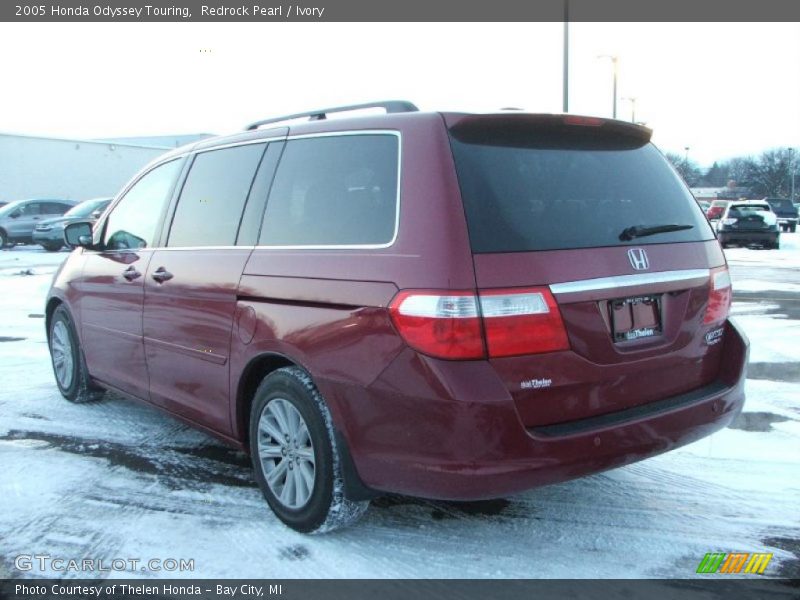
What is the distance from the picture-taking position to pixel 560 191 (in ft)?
10.0

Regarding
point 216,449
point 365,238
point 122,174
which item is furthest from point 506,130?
point 122,174

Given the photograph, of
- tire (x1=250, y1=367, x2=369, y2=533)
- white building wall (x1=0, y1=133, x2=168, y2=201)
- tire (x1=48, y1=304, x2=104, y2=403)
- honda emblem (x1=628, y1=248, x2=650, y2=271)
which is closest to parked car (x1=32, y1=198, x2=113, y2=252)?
white building wall (x1=0, y1=133, x2=168, y2=201)

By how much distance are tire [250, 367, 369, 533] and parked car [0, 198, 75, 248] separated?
963 inches

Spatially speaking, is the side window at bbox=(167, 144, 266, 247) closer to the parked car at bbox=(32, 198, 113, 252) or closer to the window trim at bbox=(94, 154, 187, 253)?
the window trim at bbox=(94, 154, 187, 253)

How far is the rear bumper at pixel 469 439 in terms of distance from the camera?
268cm

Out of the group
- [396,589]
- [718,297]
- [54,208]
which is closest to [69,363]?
[396,589]

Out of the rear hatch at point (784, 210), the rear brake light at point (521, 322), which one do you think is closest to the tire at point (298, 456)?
the rear brake light at point (521, 322)

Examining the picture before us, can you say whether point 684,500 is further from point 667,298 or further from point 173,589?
point 173,589

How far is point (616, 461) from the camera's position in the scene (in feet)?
9.72

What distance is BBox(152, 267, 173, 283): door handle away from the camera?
165 inches

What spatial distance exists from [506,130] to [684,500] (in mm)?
2132

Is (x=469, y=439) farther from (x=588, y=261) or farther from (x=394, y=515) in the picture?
(x=394, y=515)

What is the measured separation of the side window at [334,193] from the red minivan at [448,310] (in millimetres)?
11

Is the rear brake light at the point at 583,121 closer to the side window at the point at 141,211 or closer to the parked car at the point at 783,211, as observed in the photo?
the side window at the point at 141,211
